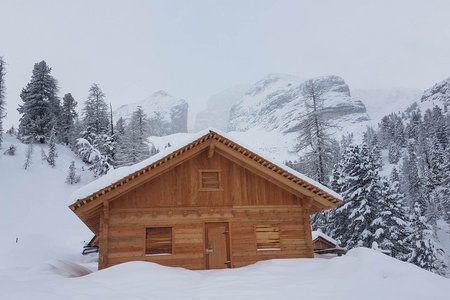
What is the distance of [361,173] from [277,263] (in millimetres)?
19018

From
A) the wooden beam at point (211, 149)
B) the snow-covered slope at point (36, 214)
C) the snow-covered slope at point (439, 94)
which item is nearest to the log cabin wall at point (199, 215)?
the wooden beam at point (211, 149)

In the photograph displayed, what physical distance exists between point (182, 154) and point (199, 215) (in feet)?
8.90

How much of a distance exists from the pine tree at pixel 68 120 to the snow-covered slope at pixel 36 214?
787 cm

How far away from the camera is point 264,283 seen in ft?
35.8

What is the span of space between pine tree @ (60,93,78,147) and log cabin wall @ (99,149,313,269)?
4279 centimetres

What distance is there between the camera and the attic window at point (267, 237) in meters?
16.5

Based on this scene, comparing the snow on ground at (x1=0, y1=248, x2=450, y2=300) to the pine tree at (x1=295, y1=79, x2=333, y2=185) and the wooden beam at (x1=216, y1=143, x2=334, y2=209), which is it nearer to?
the wooden beam at (x1=216, y1=143, x2=334, y2=209)

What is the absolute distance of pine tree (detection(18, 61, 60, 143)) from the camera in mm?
49125

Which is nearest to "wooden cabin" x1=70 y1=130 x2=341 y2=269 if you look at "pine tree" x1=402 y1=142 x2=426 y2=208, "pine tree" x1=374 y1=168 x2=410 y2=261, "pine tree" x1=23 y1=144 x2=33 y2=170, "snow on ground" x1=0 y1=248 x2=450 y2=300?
"snow on ground" x1=0 y1=248 x2=450 y2=300

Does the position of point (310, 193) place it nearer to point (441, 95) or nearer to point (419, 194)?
point (419, 194)

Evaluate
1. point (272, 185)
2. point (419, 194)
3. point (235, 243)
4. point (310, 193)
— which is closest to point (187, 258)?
point (235, 243)

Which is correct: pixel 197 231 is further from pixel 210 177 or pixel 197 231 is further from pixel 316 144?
pixel 316 144

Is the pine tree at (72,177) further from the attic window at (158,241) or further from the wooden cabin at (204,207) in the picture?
the attic window at (158,241)

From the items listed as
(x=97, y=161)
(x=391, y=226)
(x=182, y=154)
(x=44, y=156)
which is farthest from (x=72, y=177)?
(x=391, y=226)
